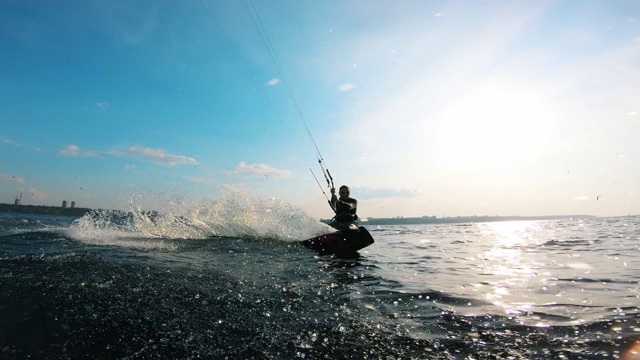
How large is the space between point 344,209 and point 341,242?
7.20 ft

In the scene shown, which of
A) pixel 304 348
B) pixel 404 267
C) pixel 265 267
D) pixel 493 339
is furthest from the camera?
pixel 404 267

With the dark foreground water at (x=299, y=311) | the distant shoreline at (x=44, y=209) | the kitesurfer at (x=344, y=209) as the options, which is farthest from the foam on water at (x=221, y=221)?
the distant shoreline at (x=44, y=209)

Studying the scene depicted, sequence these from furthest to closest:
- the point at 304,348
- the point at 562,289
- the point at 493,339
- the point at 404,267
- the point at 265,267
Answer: the point at 404,267 < the point at 265,267 < the point at 562,289 < the point at 493,339 < the point at 304,348

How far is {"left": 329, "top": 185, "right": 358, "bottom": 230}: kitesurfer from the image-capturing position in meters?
14.2

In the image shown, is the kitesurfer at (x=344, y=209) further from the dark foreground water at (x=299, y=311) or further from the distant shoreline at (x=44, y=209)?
the distant shoreline at (x=44, y=209)

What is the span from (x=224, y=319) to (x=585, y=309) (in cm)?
550

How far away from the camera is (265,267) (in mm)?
8203

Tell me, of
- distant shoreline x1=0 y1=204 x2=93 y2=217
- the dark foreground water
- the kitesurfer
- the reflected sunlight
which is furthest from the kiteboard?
distant shoreline x1=0 y1=204 x2=93 y2=217

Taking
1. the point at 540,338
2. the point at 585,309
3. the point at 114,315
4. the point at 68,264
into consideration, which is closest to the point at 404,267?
the point at 585,309

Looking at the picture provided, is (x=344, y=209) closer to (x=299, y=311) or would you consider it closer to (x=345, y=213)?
(x=345, y=213)

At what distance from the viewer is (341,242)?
488 inches

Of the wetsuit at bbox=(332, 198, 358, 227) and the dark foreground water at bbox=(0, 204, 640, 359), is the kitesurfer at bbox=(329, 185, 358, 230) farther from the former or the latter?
the dark foreground water at bbox=(0, 204, 640, 359)

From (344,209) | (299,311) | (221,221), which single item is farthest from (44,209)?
(299,311)

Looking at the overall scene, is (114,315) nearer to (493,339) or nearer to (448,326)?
(448,326)
